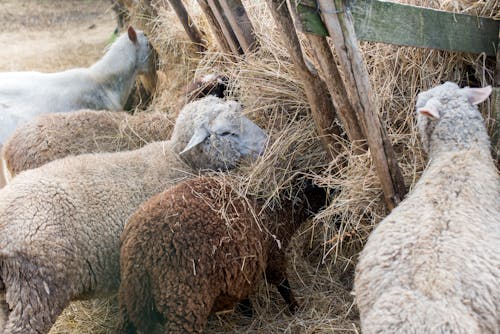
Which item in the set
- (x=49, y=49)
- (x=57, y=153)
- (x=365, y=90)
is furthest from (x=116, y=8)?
(x=365, y=90)

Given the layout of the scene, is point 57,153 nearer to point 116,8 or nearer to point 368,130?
point 368,130

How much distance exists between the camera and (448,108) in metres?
3.70

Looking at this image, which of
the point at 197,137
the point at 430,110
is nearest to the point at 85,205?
the point at 197,137

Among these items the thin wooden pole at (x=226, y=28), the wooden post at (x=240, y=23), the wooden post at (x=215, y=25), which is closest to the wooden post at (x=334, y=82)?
the wooden post at (x=240, y=23)

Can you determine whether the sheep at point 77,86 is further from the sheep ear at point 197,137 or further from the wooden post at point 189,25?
the sheep ear at point 197,137

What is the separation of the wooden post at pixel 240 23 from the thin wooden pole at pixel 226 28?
57 millimetres

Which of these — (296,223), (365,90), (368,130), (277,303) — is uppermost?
(365,90)

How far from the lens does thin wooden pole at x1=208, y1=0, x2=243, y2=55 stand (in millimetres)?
5043

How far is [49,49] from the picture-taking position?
11.3 meters

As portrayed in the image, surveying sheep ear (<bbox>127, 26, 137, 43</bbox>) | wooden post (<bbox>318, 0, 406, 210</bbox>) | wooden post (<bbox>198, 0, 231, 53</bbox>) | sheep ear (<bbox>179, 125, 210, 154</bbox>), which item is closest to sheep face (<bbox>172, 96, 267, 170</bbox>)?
sheep ear (<bbox>179, 125, 210, 154</bbox>)

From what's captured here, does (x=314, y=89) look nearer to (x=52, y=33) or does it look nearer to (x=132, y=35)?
(x=132, y=35)

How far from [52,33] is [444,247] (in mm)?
11164

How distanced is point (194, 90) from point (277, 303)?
1959mm

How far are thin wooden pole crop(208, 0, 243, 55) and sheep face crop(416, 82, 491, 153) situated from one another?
Answer: 1.91m
